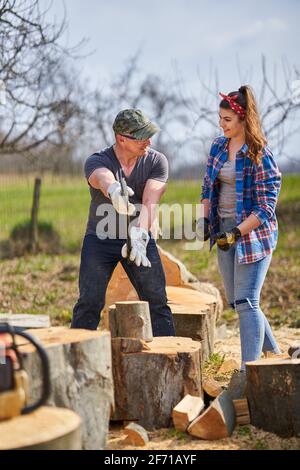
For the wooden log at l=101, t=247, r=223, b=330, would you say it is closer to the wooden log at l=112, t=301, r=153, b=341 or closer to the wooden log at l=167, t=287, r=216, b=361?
the wooden log at l=167, t=287, r=216, b=361

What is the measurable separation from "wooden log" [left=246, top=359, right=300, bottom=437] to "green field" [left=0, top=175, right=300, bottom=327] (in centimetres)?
417

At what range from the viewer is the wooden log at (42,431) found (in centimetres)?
299

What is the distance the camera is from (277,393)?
4113mm

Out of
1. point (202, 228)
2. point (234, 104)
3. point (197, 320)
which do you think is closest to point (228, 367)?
point (197, 320)

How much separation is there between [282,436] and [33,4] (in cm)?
613

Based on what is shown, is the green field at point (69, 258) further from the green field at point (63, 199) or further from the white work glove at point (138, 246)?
the white work glove at point (138, 246)

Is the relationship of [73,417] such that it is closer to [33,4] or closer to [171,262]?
[171,262]

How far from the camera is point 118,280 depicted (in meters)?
7.24

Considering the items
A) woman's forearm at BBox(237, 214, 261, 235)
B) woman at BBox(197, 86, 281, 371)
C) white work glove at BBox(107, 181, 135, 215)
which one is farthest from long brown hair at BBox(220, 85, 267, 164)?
white work glove at BBox(107, 181, 135, 215)

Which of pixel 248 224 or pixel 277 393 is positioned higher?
pixel 248 224

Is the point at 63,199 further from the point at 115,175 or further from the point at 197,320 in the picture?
the point at 115,175

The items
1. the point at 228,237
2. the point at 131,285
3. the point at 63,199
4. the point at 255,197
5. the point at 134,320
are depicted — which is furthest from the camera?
the point at 63,199

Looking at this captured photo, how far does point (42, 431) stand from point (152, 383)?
136 centimetres

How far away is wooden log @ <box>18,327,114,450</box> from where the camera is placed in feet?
11.9
